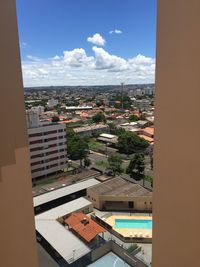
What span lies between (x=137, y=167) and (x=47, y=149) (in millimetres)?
3580

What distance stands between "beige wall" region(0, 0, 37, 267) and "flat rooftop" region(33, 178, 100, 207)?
6.32 m

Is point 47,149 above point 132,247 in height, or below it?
above

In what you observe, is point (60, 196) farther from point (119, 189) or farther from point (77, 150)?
point (77, 150)

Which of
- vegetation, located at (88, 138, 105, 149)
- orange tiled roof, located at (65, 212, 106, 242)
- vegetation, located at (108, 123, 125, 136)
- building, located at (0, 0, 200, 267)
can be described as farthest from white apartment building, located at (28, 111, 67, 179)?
building, located at (0, 0, 200, 267)

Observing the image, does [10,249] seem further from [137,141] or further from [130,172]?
[137,141]

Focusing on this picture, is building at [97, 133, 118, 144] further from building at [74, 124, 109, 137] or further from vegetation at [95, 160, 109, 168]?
vegetation at [95, 160, 109, 168]

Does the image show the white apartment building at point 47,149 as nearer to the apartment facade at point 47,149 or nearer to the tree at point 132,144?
the apartment facade at point 47,149

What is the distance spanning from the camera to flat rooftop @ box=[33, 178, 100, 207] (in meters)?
6.87

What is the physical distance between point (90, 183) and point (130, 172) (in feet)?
5.27

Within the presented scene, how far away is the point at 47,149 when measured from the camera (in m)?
9.55

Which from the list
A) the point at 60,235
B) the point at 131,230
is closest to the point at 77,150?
the point at 131,230

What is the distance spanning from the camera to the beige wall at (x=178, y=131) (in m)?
0.38

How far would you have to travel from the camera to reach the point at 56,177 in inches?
381

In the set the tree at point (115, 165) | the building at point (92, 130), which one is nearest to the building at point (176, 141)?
the tree at point (115, 165)
